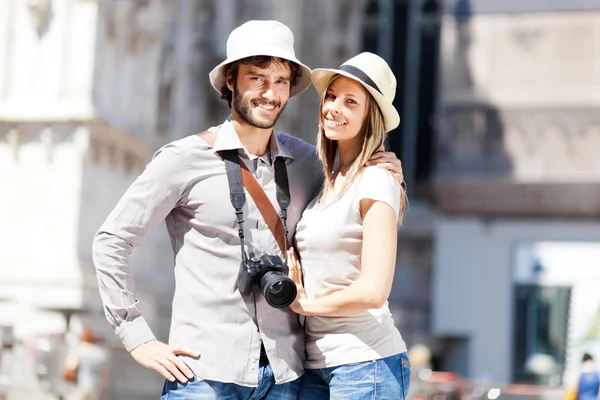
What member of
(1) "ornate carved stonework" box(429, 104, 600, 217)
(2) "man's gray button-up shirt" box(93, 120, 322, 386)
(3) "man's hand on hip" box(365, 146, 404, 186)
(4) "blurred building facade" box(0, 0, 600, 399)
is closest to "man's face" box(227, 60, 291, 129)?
(2) "man's gray button-up shirt" box(93, 120, 322, 386)

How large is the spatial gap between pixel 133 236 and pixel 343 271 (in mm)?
636

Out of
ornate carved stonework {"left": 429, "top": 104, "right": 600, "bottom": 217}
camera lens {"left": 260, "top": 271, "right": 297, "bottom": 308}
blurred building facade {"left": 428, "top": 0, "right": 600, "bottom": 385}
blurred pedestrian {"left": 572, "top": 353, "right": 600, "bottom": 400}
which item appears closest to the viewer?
camera lens {"left": 260, "top": 271, "right": 297, "bottom": 308}

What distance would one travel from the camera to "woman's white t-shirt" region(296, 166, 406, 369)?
125 inches

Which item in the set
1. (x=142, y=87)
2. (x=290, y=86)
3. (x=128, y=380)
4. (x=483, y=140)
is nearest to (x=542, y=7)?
(x=483, y=140)

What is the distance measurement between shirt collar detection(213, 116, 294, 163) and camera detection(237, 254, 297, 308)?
1.23 ft

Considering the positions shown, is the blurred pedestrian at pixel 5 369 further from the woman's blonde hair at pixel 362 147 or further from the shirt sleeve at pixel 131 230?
the woman's blonde hair at pixel 362 147

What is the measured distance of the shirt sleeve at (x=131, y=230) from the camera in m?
3.17

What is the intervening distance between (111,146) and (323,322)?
949 cm

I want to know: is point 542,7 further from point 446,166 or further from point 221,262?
point 221,262

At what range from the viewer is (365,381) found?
313 centimetres

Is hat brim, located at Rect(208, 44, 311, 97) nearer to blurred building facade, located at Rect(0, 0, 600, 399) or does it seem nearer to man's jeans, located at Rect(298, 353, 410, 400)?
man's jeans, located at Rect(298, 353, 410, 400)

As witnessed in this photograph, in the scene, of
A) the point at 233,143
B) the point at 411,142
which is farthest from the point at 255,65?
the point at 411,142

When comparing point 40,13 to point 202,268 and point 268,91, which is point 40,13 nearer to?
point 268,91

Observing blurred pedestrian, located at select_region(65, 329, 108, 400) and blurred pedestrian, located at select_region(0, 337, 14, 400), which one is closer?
blurred pedestrian, located at select_region(0, 337, 14, 400)
